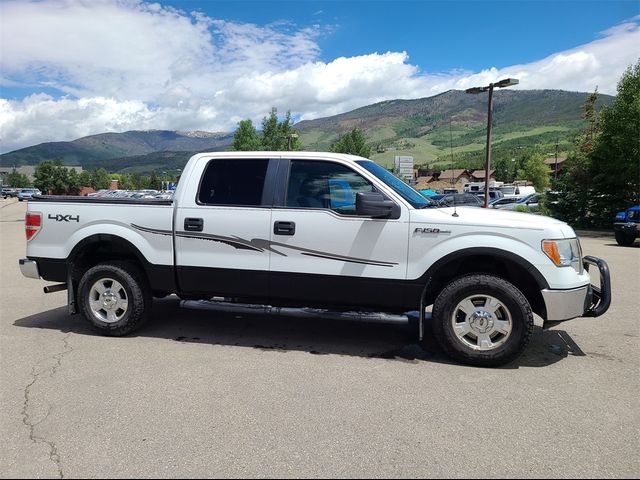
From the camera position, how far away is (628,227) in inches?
574

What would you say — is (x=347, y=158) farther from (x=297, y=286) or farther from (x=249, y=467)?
(x=249, y=467)

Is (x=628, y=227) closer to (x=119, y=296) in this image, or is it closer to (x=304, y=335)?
(x=304, y=335)

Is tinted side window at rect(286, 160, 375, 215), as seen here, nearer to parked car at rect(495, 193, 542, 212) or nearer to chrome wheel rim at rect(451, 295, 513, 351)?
chrome wheel rim at rect(451, 295, 513, 351)

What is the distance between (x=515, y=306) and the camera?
14.2 ft

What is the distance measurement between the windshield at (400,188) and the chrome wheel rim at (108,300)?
2952 millimetres

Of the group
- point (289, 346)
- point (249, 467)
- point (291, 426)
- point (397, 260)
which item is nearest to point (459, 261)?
point (397, 260)

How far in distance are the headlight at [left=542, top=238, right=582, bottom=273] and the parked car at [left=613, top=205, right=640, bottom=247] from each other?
12.0 metres

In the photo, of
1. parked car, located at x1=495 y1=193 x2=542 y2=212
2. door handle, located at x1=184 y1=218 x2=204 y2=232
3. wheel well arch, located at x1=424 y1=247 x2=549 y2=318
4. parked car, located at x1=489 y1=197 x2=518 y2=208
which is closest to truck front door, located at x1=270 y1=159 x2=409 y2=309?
wheel well arch, located at x1=424 y1=247 x2=549 y2=318

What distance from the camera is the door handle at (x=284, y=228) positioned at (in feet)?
15.7

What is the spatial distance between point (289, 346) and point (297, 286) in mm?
695

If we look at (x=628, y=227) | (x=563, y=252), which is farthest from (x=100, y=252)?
(x=628, y=227)

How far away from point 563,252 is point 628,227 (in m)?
12.4

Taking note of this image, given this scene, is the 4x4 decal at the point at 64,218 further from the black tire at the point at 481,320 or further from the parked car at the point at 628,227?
the parked car at the point at 628,227

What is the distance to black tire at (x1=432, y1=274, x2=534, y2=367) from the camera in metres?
4.33
